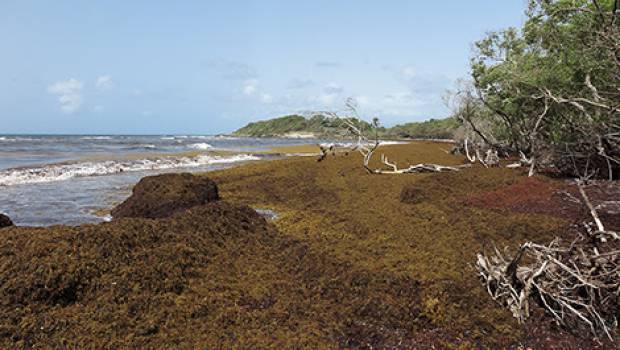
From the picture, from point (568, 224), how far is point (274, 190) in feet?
27.5

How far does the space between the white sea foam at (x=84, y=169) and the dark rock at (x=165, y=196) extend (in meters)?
8.28

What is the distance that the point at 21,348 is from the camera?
3543mm

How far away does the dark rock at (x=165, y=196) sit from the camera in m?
9.00

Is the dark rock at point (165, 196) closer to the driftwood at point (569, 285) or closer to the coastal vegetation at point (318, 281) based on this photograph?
the coastal vegetation at point (318, 281)

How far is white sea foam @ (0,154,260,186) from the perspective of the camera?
1562 centimetres

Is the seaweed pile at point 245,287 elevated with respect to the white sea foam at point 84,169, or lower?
lower

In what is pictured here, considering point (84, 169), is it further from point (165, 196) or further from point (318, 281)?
point (318, 281)

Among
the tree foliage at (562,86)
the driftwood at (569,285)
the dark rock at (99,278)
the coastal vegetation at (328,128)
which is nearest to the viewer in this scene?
the dark rock at (99,278)

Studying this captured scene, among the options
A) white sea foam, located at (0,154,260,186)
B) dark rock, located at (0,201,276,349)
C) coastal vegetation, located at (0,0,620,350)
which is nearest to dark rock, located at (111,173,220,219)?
coastal vegetation, located at (0,0,620,350)

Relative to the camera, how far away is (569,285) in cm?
467

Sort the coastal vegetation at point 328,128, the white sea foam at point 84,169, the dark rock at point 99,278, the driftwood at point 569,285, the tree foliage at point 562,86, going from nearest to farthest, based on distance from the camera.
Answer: the dark rock at point 99,278
the driftwood at point 569,285
the tree foliage at point 562,86
the white sea foam at point 84,169
the coastal vegetation at point 328,128

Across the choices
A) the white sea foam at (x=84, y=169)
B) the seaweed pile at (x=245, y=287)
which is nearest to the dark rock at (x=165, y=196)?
the seaweed pile at (x=245, y=287)

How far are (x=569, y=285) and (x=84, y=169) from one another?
20.0 m

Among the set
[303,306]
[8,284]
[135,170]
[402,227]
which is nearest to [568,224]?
[402,227]
